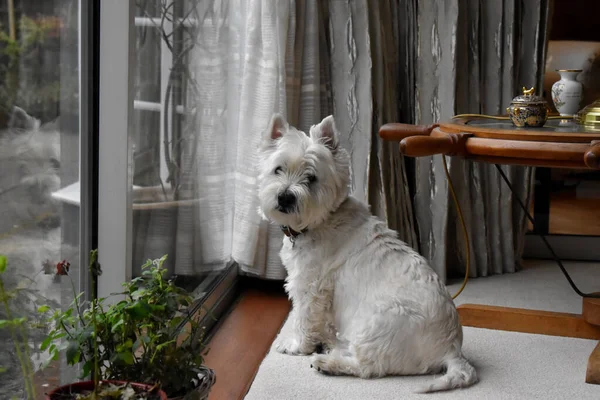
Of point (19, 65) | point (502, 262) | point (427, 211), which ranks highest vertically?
point (19, 65)

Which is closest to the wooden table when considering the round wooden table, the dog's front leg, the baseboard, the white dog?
the round wooden table

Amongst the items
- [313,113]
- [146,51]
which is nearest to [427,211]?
[313,113]

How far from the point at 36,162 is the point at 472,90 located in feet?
8.53

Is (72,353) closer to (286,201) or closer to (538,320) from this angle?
(286,201)

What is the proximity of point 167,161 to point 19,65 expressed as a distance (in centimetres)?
99

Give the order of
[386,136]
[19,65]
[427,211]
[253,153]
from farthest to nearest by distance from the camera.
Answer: [427,211] → [253,153] → [386,136] → [19,65]

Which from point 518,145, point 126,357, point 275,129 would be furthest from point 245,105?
point 126,357

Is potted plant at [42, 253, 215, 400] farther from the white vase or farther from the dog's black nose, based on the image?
the white vase

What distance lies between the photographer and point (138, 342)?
62.2 inches

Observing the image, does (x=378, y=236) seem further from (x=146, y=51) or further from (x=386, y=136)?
(x=146, y=51)

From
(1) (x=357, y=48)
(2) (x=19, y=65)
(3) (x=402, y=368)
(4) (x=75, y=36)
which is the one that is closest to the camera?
(2) (x=19, y=65)

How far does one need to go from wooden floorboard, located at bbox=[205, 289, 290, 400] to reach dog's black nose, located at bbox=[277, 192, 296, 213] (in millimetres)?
552

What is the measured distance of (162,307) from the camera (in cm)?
158

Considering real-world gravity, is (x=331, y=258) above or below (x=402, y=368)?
above
